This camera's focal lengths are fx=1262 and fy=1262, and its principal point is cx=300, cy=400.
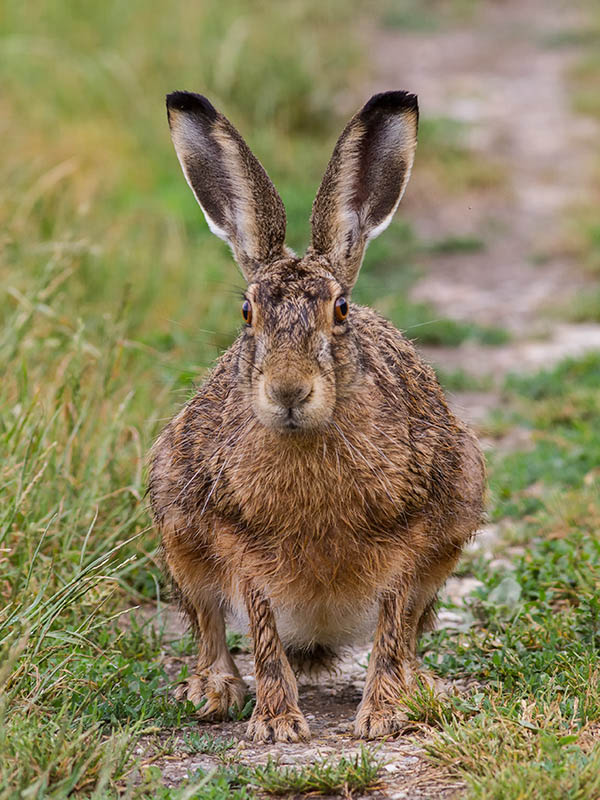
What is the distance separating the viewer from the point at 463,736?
11.8 ft

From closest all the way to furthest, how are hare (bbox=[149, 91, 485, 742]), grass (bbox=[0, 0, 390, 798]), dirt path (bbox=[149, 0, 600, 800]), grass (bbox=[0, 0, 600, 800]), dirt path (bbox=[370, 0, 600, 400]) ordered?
1. grass (bbox=[0, 0, 600, 800])
2. grass (bbox=[0, 0, 390, 798])
3. hare (bbox=[149, 91, 485, 742])
4. dirt path (bbox=[149, 0, 600, 800])
5. dirt path (bbox=[370, 0, 600, 400])

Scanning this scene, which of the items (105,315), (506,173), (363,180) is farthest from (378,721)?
(506,173)

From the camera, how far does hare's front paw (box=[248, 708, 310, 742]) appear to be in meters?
4.01

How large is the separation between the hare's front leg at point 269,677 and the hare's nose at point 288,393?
0.82 m

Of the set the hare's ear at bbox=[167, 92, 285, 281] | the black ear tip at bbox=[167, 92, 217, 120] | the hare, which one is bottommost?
the hare

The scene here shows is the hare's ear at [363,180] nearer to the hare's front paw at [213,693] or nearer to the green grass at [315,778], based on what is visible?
the hare's front paw at [213,693]

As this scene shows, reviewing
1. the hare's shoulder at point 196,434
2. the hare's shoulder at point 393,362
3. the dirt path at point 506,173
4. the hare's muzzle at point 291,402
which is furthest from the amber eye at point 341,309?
the dirt path at point 506,173

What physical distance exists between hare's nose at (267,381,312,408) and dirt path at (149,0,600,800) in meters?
1.07

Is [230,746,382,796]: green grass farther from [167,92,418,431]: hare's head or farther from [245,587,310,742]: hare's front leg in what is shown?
[167,92,418,431]: hare's head

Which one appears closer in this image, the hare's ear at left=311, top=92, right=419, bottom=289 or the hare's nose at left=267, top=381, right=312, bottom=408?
the hare's nose at left=267, top=381, right=312, bottom=408

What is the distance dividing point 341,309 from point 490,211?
801 centimetres

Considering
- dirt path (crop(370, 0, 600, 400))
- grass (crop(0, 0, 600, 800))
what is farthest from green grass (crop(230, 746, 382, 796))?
dirt path (crop(370, 0, 600, 400))

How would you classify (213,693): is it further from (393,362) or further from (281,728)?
(393,362)

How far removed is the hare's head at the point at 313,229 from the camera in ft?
12.6
